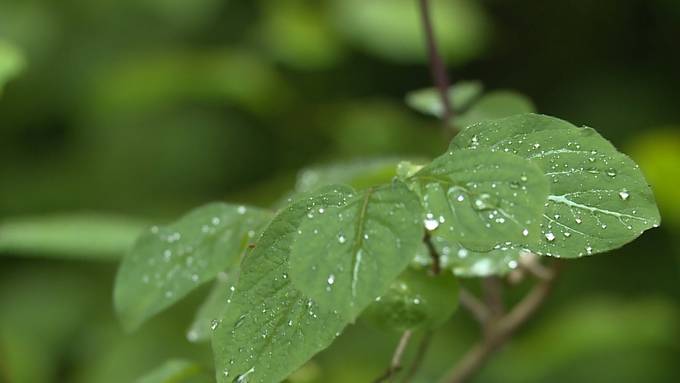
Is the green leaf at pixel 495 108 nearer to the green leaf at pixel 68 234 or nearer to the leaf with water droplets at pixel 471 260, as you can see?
the leaf with water droplets at pixel 471 260

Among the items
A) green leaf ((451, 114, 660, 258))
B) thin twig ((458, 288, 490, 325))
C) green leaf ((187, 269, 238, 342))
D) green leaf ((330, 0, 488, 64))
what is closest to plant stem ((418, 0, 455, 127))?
thin twig ((458, 288, 490, 325))

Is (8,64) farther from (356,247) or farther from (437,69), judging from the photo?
(356,247)

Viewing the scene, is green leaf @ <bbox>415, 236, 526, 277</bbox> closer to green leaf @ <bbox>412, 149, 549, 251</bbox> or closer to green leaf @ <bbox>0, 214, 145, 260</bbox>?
green leaf @ <bbox>412, 149, 549, 251</bbox>

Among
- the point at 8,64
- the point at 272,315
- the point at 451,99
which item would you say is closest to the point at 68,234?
the point at 8,64

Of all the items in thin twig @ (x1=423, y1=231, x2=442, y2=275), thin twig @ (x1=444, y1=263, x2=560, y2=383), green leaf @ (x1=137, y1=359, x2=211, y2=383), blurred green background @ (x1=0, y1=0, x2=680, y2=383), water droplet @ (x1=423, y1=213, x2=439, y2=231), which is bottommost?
blurred green background @ (x1=0, y1=0, x2=680, y2=383)

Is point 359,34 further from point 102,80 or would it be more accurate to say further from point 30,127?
point 30,127

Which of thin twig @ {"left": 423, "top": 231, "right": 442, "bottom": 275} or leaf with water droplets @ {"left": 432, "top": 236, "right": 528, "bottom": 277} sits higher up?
thin twig @ {"left": 423, "top": 231, "right": 442, "bottom": 275}

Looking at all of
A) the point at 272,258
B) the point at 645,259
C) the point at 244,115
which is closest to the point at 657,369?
the point at 645,259
